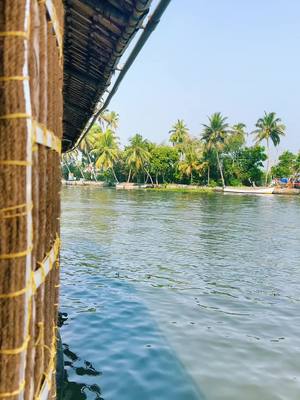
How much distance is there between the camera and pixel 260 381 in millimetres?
7023

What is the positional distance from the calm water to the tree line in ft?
208

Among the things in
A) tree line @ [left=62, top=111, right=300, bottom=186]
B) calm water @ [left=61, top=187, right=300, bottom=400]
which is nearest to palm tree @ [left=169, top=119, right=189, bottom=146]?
tree line @ [left=62, top=111, right=300, bottom=186]

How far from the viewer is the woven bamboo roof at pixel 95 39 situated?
3932mm

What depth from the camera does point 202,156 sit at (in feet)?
276

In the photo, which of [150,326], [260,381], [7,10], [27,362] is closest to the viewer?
[7,10]

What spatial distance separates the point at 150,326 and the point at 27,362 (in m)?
7.30

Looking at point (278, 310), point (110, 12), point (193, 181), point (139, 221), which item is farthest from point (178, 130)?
point (110, 12)

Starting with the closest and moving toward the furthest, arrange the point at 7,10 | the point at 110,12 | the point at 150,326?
the point at 7,10 → the point at 110,12 → the point at 150,326

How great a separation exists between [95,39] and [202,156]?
80.1m

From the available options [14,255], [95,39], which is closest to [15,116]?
[14,255]

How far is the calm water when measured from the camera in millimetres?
6855

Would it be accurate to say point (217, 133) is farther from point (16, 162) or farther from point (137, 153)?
point (16, 162)

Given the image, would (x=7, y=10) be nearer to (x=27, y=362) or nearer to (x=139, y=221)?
(x=27, y=362)

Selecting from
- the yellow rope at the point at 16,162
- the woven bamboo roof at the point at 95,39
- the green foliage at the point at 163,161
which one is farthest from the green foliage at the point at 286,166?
the yellow rope at the point at 16,162
